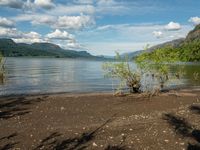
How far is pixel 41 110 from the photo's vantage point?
64.6 ft

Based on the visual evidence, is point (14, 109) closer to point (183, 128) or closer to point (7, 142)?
point (7, 142)

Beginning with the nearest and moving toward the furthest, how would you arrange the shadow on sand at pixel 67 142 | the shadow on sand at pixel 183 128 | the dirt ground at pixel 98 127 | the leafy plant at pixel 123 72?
1. the shadow on sand at pixel 67 142
2. the shadow on sand at pixel 183 128
3. the dirt ground at pixel 98 127
4. the leafy plant at pixel 123 72

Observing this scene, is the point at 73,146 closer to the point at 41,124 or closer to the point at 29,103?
the point at 41,124

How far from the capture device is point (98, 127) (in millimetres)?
14617

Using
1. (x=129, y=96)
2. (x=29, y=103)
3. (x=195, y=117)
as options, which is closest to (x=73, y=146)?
(x=195, y=117)

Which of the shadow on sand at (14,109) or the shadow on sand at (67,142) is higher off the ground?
the shadow on sand at (14,109)

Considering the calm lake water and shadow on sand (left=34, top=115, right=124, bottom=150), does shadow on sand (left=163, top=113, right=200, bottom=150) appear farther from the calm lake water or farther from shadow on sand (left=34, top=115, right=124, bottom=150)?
the calm lake water

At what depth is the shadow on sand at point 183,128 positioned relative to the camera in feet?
39.1

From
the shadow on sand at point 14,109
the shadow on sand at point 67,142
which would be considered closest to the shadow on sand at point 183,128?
the shadow on sand at point 67,142

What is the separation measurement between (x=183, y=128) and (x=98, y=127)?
3572mm

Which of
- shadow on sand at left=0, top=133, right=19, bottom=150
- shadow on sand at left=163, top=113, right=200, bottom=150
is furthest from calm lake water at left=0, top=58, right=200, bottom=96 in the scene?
shadow on sand at left=163, top=113, right=200, bottom=150

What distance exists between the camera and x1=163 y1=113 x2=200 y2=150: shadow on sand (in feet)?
39.1

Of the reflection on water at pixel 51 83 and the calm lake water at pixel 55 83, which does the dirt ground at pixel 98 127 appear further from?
the reflection on water at pixel 51 83

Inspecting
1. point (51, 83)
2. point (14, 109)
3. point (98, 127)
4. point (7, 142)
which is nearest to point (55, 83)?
point (51, 83)
